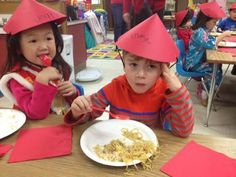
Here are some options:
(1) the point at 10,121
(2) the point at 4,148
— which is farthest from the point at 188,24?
(2) the point at 4,148

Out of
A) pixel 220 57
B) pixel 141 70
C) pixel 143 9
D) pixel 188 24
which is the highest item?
pixel 143 9

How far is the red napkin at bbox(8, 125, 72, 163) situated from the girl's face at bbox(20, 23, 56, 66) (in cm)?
35

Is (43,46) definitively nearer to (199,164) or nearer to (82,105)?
(82,105)

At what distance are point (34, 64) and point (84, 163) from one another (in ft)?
1.98

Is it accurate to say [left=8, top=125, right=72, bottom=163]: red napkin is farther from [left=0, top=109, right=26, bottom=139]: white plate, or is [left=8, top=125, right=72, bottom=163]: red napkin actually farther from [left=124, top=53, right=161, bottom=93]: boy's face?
[left=124, top=53, right=161, bottom=93]: boy's face

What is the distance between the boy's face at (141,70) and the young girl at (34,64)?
0.99ft

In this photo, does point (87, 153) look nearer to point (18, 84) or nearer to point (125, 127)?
point (125, 127)

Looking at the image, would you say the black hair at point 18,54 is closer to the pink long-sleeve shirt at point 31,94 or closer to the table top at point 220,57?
the pink long-sleeve shirt at point 31,94

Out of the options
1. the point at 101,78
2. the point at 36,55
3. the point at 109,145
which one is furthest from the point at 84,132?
the point at 101,78

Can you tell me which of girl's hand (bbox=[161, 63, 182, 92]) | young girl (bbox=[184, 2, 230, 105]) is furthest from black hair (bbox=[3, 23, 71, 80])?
young girl (bbox=[184, 2, 230, 105])

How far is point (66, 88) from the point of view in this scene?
107cm

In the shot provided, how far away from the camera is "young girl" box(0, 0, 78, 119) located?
882mm

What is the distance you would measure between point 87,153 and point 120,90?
1.17 feet

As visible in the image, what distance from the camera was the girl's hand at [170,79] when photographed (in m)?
0.77
